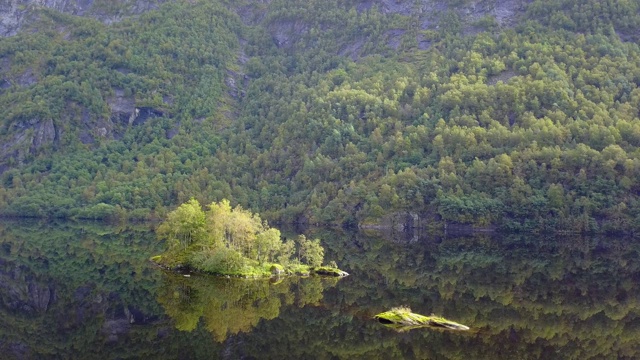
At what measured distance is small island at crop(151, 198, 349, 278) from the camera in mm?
81312

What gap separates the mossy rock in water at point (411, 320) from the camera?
54812 millimetres

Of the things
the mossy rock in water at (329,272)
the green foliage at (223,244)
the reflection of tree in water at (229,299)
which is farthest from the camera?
the mossy rock in water at (329,272)

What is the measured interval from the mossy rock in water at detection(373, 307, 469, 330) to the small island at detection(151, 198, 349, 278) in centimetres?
2580

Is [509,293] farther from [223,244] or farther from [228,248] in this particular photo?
[223,244]

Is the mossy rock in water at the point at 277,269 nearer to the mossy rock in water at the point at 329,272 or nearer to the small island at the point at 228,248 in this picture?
the small island at the point at 228,248

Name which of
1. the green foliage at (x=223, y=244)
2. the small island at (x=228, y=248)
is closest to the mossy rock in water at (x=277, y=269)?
the small island at (x=228, y=248)

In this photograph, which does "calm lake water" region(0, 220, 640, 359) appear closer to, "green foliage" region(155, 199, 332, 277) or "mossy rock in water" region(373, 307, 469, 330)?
"mossy rock in water" region(373, 307, 469, 330)

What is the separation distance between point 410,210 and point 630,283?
90.2 meters

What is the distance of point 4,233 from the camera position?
145625mm

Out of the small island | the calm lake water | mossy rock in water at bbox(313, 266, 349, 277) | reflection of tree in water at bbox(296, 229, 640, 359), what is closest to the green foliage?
the small island

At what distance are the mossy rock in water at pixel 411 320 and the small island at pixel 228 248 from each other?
25.8 metres

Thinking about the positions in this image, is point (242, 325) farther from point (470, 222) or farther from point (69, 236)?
point (470, 222)

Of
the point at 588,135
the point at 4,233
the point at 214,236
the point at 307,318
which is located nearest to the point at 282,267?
the point at 214,236

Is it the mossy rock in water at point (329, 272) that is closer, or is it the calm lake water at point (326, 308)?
the calm lake water at point (326, 308)
